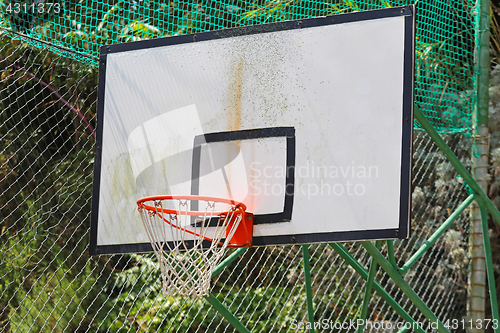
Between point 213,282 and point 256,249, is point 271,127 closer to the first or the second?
point 256,249

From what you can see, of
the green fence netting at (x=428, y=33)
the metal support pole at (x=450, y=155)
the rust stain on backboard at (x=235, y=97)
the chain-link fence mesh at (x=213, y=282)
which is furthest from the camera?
the chain-link fence mesh at (x=213, y=282)

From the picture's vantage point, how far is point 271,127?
7.18 feet

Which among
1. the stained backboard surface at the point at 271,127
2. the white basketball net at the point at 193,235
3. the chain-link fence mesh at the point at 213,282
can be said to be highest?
the stained backboard surface at the point at 271,127

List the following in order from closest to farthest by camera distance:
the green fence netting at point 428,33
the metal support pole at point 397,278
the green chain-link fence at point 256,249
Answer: the metal support pole at point 397,278, the green fence netting at point 428,33, the green chain-link fence at point 256,249

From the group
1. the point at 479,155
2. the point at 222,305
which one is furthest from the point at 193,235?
the point at 479,155

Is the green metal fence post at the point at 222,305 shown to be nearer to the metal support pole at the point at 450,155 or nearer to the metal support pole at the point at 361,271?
the metal support pole at the point at 361,271

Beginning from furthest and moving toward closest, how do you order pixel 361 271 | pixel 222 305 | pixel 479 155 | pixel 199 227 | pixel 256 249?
pixel 256 249 → pixel 479 155 → pixel 361 271 → pixel 222 305 → pixel 199 227

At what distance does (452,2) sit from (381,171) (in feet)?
7.28

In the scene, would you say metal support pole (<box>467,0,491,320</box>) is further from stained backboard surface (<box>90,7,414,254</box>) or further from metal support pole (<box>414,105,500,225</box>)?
stained backboard surface (<box>90,7,414,254</box>)

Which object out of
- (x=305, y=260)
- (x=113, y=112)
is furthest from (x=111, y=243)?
(x=305, y=260)

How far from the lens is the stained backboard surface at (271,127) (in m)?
2.01

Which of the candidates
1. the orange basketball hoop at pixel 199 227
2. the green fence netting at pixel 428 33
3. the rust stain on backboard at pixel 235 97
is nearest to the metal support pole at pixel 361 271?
the orange basketball hoop at pixel 199 227

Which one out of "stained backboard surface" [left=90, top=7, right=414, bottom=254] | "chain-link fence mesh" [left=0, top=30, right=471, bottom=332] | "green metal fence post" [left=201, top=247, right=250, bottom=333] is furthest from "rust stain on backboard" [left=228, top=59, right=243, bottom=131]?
"chain-link fence mesh" [left=0, top=30, right=471, bottom=332]

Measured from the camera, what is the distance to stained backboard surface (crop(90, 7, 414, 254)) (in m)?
2.01
